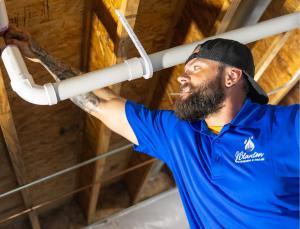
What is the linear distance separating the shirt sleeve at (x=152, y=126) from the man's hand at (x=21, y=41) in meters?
0.47

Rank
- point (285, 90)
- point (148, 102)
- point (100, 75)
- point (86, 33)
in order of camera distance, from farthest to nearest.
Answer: point (148, 102) → point (285, 90) → point (86, 33) → point (100, 75)

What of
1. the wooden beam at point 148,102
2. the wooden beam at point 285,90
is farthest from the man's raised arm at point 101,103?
the wooden beam at point 285,90

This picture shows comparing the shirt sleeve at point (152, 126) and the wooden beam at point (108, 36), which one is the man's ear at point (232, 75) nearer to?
the shirt sleeve at point (152, 126)

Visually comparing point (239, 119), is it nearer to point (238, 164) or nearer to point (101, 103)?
point (238, 164)

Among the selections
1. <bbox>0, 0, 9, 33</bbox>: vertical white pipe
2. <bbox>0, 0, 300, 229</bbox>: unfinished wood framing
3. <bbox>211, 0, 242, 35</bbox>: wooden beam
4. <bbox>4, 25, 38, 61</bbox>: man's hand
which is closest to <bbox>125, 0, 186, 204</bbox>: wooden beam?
<bbox>0, 0, 300, 229</bbox>: unfinished wood framing

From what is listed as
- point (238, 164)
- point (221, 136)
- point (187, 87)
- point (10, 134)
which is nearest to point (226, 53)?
point (187, 87)

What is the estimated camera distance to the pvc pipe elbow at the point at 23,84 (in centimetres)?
140

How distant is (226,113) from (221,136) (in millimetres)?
105

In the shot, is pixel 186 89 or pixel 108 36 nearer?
pixel 186 89

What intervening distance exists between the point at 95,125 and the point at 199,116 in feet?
3.75

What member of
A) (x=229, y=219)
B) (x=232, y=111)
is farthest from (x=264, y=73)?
(x=229, y=219)

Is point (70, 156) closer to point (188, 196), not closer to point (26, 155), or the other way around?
point (26, 155)

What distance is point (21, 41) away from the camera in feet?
5.03

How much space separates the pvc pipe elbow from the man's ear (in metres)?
0.69
